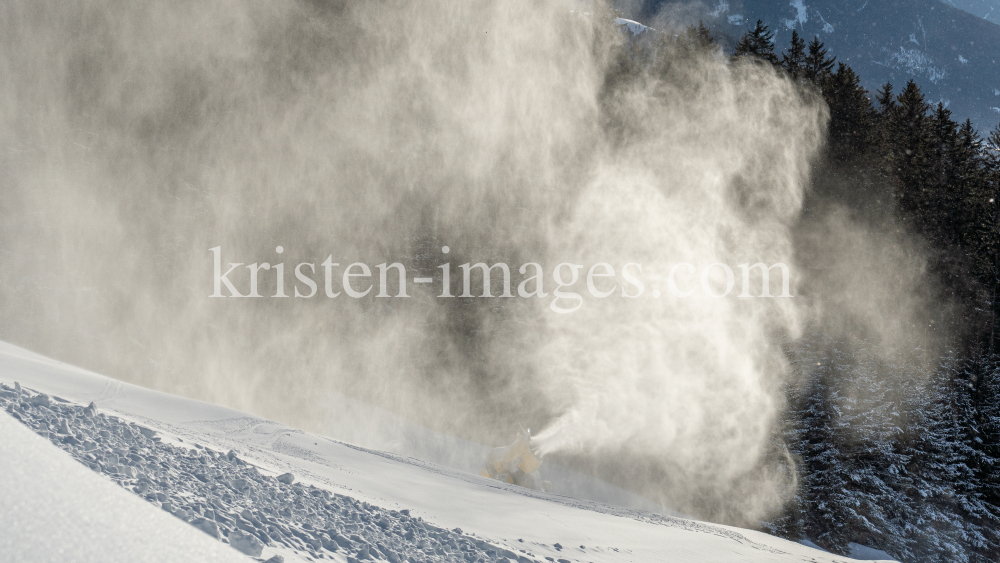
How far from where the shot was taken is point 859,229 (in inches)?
772

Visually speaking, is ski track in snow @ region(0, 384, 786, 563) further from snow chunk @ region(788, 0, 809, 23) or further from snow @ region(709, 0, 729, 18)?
snow chunk @ region(788, 0, 809, 23)

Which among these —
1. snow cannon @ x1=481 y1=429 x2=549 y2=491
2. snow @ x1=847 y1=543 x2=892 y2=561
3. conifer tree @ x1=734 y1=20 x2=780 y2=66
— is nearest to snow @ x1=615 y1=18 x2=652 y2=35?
conifer tree @ x1=734 y1=20 x2=780 y2=66

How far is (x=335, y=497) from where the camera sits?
4328 millimetres

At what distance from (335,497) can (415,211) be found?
2206cm

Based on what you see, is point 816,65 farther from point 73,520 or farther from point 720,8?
point 720,8

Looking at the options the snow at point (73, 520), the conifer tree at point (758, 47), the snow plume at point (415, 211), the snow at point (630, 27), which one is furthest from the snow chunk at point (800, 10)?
the snow at point (73, 520)

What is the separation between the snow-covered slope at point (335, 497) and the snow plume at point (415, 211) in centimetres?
958

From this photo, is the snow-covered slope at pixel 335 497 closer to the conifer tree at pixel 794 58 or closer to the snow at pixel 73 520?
the snow at pixel 73 520

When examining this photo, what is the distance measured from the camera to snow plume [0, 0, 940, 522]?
58.3 ft

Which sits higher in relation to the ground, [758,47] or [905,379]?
[758,47]

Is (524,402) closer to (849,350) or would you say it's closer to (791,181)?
(849,350)

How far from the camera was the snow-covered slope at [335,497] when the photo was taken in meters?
3.21

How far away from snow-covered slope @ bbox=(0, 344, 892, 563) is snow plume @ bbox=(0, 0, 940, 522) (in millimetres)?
9582

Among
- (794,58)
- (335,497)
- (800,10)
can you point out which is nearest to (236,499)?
(335,497)
